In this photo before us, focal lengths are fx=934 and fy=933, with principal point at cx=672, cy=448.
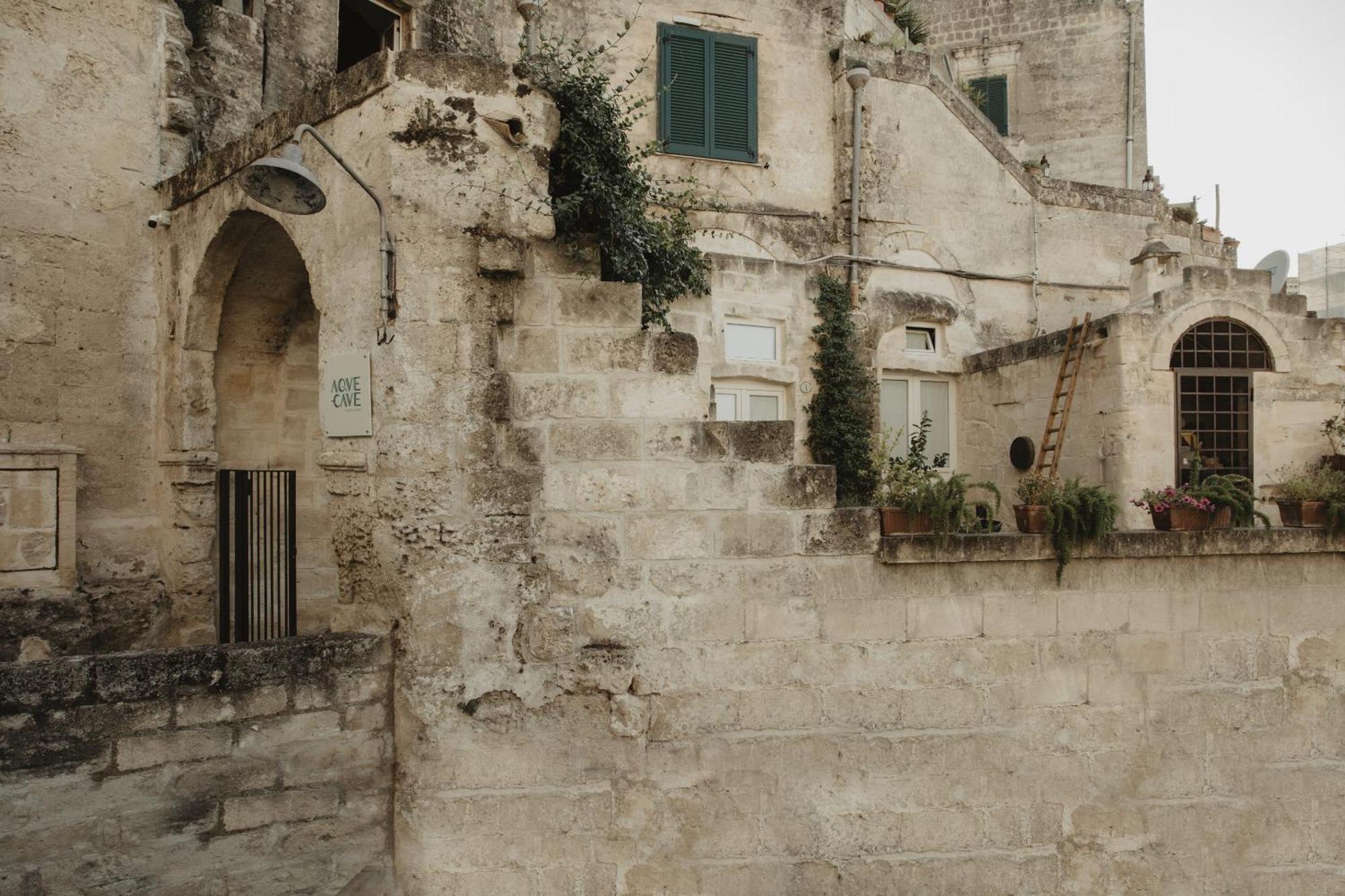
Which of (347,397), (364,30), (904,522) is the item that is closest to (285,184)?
(347,397)

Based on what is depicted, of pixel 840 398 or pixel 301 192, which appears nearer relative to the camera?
pixel 301 192

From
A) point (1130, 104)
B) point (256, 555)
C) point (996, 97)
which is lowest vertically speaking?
point (256, 555)

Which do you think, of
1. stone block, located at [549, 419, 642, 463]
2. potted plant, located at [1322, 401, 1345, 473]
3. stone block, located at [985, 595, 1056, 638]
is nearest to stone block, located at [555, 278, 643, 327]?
stone block, located at [549, 419, 642, 463]

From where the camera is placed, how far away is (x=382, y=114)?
4.14 m

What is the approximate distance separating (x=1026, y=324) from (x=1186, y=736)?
8.02m

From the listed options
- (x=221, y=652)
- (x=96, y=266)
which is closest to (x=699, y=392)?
(x=221, y=652)

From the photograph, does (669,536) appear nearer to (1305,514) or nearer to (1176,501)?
(1176,501)

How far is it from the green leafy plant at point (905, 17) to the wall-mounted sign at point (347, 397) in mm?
11191

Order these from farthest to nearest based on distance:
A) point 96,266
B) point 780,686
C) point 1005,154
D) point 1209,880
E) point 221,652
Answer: point 1005,154 → point 96,266 → point 1209,880 → point 780,686 → point 221,652

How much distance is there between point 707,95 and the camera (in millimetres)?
10625

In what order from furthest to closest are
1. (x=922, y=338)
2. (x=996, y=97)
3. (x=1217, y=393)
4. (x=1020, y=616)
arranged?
(x=996, y=97)
(x=922, y=338)
(x=1217, y=393)
(x=1020, y=616)

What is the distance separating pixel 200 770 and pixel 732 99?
9.11 metres

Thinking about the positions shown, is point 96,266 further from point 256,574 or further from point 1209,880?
point 1209,880

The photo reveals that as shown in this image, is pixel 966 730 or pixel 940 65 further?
pixel 940 65
